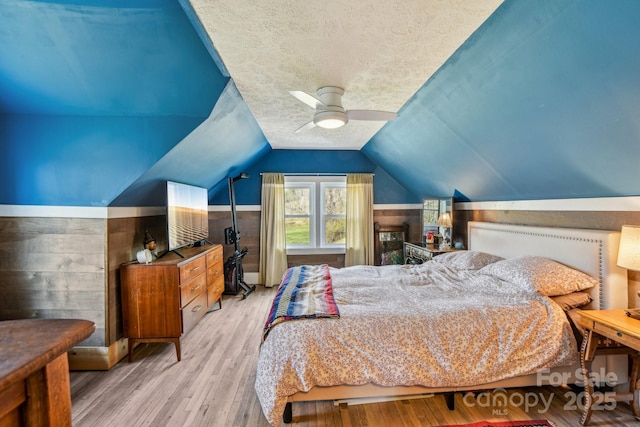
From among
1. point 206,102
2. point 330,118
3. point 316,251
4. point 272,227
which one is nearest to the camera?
point 330,118

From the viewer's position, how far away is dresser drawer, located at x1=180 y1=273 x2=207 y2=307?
281 centimetres

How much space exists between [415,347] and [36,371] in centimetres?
185

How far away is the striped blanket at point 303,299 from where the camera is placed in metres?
2.00

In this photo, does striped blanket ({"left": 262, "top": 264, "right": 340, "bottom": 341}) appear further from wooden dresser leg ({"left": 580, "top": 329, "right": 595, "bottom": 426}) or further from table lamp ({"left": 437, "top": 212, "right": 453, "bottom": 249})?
table lamp ({"left": 437, "top": 212, "right": 453, "bottom": 249})

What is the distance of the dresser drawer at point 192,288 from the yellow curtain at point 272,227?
165cm

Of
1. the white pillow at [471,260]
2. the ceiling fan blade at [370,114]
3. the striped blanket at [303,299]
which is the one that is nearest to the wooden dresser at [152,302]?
the striped blanket at [303,299]

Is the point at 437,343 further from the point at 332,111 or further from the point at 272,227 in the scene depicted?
the point at 272,227

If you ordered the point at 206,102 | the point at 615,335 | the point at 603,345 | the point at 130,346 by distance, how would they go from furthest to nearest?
the point at 130,346
the point at 206,102
the point at 603,345
the point at 615,335

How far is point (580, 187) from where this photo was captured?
2357mm

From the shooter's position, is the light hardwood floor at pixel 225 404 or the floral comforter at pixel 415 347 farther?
the light hardwood floor at pixel 225 404

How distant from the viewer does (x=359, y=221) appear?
5184mm

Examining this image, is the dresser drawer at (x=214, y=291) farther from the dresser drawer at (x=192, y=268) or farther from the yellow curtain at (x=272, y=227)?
the yellow curtain at (x=272, y=227)

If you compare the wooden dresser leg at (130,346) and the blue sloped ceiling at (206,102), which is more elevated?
the blue sloped ceiling at (206,102)

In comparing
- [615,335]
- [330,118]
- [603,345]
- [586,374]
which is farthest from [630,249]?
[330,118]
